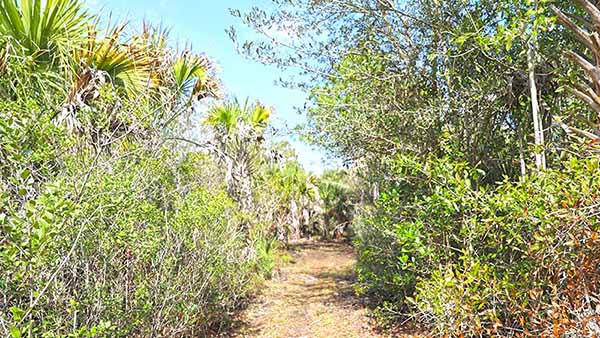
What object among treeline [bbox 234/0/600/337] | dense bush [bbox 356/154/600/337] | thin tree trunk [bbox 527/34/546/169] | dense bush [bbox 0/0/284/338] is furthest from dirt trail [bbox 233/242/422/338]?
thin tree trunk [bbox 527/34/546/169]

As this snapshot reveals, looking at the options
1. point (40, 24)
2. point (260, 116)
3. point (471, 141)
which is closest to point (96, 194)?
point (40, 24)

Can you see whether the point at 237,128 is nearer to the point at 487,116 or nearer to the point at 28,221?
the point at 487,116

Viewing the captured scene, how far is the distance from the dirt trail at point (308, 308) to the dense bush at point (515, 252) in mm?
1869

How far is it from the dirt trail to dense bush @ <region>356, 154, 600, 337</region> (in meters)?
1.87

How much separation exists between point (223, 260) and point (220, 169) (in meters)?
3.50

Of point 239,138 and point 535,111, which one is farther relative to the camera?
point 239,138

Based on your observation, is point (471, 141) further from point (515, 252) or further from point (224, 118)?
point (224, 118)

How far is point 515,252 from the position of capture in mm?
4441

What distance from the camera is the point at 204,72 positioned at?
21.4 feet

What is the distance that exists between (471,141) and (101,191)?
477 centimetres

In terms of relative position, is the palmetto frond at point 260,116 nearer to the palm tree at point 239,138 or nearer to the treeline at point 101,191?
the palm tree at point 239,138

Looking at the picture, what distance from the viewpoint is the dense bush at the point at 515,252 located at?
3299mm

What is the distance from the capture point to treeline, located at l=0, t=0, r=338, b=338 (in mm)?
2454

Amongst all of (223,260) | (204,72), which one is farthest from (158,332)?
(204,72)
